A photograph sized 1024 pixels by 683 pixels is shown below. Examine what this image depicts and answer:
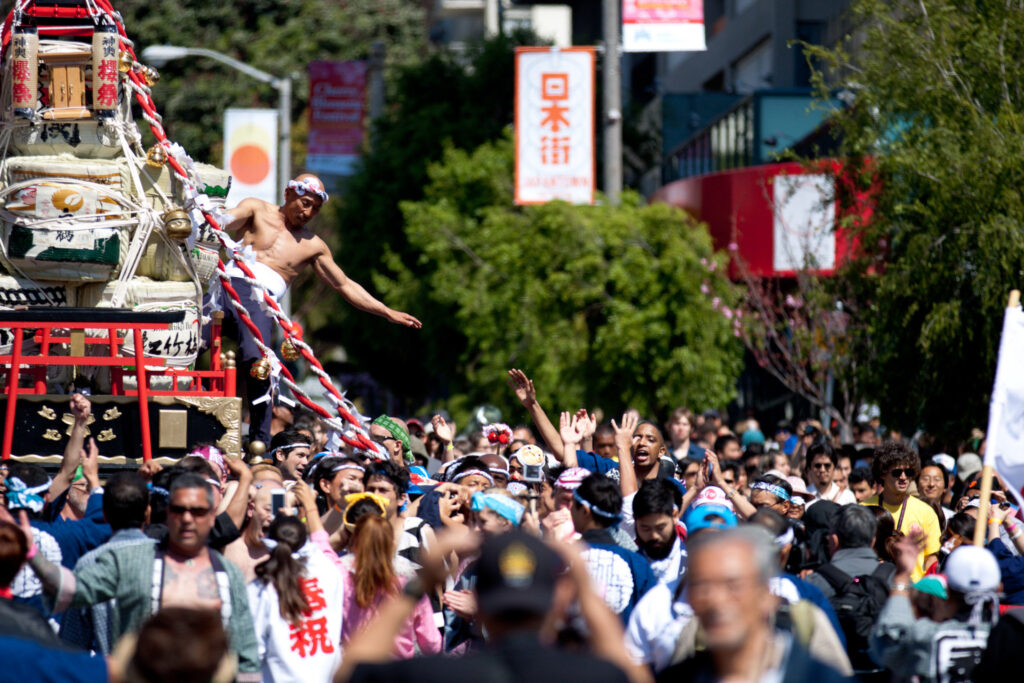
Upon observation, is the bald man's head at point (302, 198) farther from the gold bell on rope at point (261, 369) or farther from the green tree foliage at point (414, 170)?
the green tree foliage at point (414, 170)

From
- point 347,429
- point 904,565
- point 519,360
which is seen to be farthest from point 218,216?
point 519,360

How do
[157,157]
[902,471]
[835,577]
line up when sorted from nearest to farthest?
[835,577] → [902,471] → [157,157]

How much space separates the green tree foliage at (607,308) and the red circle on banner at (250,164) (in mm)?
4990

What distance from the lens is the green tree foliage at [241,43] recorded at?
128 ft

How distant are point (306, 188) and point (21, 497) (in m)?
4.07

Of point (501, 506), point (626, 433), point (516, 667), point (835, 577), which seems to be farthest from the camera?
point (626, 433)

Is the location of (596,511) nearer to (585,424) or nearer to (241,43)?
(585,424)

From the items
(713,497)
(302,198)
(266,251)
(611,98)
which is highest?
(611,98)

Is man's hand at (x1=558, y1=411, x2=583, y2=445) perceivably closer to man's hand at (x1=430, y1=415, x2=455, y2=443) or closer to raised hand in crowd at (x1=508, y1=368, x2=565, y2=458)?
raised hand in crowd at (x1=508, y1=368, x2=565, y2=458)

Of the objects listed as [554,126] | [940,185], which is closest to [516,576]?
[940,185]

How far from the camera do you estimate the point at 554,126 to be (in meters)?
20.3

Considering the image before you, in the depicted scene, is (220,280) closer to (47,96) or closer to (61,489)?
(47,96)

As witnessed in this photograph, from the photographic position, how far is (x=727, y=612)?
4008 mm

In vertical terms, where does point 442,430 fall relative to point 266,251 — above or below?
below
